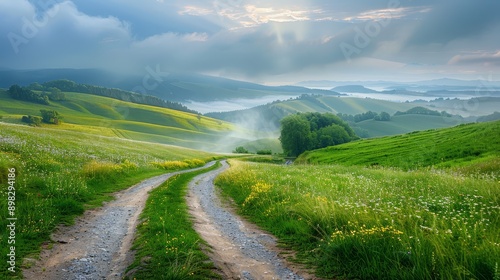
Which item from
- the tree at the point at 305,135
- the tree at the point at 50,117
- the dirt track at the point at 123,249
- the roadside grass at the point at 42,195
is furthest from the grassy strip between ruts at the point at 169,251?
the tree at the point at 50,117

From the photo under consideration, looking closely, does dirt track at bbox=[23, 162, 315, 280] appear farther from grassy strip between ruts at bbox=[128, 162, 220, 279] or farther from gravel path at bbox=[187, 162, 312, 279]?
grassy strip between ruts at bbox=[128, 162, 220, 279]

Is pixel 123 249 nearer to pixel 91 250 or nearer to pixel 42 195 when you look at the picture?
pixel 91 250

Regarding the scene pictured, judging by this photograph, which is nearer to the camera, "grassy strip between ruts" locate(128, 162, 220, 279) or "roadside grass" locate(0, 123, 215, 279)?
"grassy strip between ruts" locate(128, 162, 220, 279)

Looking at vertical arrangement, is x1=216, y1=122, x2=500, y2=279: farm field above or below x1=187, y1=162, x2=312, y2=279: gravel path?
above

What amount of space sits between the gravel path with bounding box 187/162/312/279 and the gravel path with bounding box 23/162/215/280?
264 cm

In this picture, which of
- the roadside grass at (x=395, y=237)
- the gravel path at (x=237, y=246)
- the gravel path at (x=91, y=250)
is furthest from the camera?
the gravel path at (x=237, y=246)

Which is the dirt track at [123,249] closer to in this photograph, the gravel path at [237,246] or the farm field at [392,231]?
the gravel path at [237,246]

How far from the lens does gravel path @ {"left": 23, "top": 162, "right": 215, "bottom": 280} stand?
803 centimetres

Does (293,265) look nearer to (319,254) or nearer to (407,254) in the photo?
(319,254)

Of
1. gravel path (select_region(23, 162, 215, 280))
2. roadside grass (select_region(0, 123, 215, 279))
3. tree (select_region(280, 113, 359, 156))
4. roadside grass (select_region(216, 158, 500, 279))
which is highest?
tree (select_region(280, 113, 359, 156))

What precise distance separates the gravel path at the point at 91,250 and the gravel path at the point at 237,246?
264cm

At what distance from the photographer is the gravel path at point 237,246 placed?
8250 millimetres

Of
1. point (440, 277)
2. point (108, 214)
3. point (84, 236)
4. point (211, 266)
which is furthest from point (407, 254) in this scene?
point (108, 214)

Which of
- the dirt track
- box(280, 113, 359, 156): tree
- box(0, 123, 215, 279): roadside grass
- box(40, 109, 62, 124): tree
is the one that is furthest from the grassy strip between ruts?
box(40, 109, 62, 124): tree
